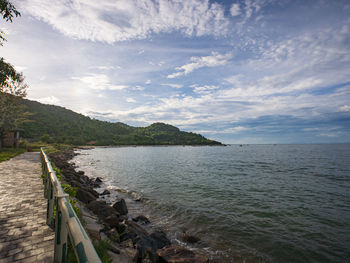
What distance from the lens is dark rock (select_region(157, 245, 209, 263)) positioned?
6110mm

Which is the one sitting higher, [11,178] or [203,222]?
[11,178]

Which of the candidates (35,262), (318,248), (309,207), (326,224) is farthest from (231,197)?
(35,262)

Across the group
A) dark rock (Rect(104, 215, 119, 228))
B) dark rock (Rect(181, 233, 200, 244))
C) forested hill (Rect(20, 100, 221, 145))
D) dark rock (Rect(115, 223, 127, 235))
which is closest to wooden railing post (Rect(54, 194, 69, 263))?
dark rock (Rect(115, 223, 127, 235))

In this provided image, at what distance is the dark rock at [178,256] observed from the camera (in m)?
6.11

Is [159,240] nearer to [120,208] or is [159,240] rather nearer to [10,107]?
[120,208]

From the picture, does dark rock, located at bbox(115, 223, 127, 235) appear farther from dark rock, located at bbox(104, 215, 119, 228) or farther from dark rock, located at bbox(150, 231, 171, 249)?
dark rock, located at bbox(150, 231, 171, 249)

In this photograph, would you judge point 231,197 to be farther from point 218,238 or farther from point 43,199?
point 43,199

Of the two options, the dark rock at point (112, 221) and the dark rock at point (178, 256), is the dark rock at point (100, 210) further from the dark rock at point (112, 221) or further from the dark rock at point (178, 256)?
the dark rock at point (178, 256)

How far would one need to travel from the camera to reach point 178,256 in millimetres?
6309

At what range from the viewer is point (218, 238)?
8883mm

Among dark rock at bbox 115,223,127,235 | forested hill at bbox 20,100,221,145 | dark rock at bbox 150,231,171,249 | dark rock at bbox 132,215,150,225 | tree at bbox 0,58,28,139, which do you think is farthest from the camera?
forested hill at bbox 20,100,221,145

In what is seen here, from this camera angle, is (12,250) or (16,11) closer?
(12,250)

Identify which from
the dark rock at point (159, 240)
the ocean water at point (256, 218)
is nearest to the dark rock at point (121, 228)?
the dark rock at point (159, 240)

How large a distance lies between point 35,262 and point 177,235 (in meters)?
6.57
